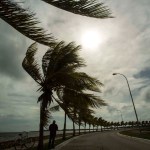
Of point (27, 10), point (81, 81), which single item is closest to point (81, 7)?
point (27, 10)

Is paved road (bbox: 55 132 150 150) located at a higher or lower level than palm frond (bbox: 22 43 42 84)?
lower

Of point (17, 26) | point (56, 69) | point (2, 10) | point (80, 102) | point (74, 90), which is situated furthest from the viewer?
point (56, 69)

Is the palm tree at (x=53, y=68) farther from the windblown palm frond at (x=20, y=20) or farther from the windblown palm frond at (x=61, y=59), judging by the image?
the windblown palm frond at (x=20, y=20)

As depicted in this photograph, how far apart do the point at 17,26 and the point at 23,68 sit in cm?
1076

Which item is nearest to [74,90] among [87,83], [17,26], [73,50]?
[87,83]

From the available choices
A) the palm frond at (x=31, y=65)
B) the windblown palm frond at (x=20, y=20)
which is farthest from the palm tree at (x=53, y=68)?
the windblown palm frond at (x=20, y=20)

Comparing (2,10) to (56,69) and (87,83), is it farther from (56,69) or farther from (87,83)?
(56,69)

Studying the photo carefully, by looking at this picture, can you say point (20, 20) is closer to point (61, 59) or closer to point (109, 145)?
point (61, 59)

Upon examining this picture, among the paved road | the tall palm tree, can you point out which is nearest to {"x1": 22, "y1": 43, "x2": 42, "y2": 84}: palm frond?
the tall palm tree

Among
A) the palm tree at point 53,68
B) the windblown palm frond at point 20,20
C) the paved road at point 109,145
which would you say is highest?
the palm tree at point 53,68

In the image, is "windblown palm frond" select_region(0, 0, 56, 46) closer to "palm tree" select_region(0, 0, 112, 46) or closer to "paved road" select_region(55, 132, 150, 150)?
"palm tree" select_region(0, 0, 112, 46)

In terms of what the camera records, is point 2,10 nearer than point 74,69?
Yes

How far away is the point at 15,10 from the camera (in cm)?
450

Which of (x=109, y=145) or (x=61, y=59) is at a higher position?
(x=61, y=59)
